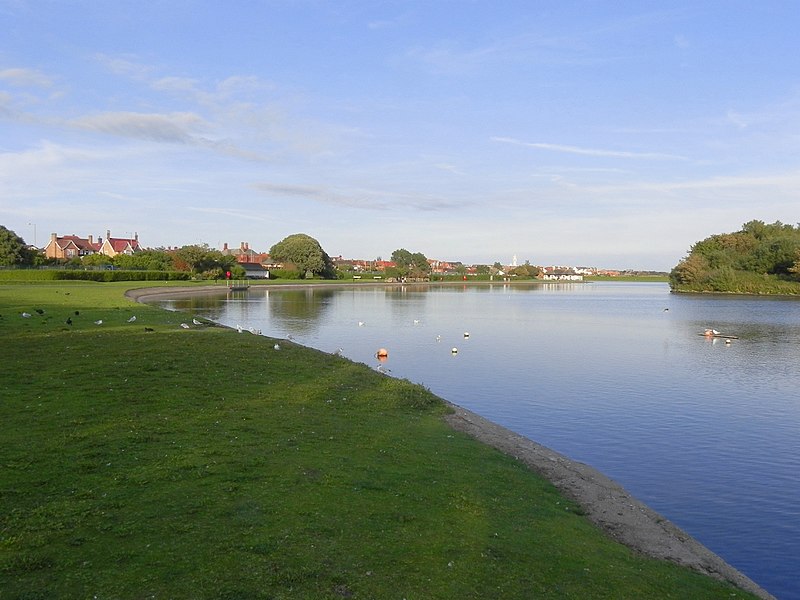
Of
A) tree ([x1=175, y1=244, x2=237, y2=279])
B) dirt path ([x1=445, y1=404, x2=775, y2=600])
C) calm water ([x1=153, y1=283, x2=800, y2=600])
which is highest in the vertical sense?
tree ([x1=175, y1=244, x2=237, y2=279])

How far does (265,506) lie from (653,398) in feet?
64.5

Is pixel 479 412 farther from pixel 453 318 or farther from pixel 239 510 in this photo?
pixel 453 318

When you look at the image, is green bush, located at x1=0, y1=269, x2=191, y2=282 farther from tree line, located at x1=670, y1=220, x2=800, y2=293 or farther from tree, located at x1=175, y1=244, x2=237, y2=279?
tree line, located at x1=670, y1=220, x2=800, y2=293

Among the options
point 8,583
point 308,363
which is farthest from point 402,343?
point 8,583

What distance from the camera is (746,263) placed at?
126 meters

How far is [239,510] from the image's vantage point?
8.23m

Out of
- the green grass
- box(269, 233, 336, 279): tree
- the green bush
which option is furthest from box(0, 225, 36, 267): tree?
the green grass

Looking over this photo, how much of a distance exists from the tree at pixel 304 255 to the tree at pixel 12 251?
62.5 metres

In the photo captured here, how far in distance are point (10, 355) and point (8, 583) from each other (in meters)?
14.3

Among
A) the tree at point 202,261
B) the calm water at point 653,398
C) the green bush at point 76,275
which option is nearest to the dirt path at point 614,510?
the calm water at point 653,398

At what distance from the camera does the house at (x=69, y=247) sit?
150 meters

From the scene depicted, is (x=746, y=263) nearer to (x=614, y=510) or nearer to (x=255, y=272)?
(x=255, y=272)

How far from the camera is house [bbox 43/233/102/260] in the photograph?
491 ft

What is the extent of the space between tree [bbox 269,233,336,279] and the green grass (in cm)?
14297
